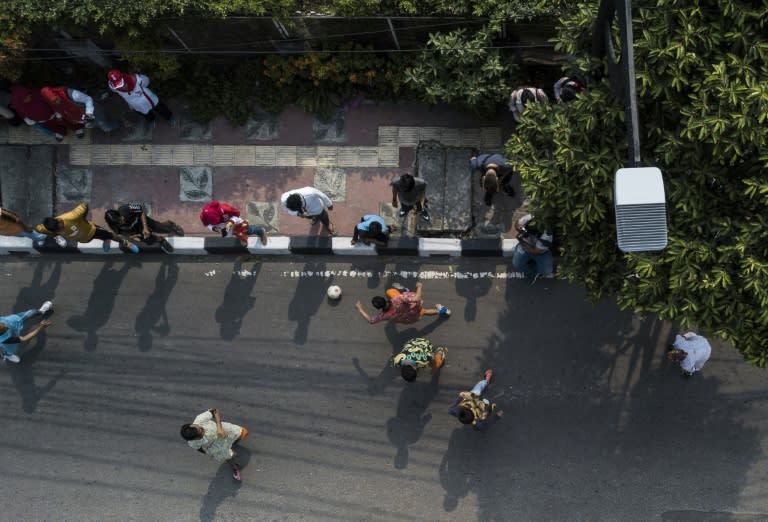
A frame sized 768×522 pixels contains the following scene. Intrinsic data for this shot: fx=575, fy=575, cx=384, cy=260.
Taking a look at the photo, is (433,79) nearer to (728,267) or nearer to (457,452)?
(728,267)

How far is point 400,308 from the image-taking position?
830 centimetres

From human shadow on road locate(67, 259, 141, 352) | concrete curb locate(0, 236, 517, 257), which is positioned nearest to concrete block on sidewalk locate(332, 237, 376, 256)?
concrete curb locate(0, 236, 517, 257)

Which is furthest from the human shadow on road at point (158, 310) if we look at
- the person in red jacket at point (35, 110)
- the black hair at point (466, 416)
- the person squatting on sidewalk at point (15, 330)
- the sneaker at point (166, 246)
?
the black hair at point (466, 416)

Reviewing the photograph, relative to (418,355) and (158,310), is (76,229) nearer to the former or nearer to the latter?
(158,310)

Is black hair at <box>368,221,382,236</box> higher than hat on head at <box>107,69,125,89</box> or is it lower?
lower

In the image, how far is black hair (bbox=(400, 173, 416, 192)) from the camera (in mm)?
8117

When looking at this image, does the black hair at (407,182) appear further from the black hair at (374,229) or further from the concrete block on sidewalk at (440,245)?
the concrete block on sidewalk at (440,245)

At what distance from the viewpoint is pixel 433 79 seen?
8.88m

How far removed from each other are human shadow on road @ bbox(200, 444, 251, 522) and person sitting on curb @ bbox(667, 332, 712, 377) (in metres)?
6.54

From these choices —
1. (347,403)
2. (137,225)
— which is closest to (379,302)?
(347,403)

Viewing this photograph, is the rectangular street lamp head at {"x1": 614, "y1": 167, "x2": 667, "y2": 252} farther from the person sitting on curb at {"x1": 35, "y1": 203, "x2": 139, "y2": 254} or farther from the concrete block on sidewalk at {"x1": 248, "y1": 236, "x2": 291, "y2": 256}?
the person sitting on curb at {"x1": 35, "y1": 203, "x2": 139, "y2": 254}

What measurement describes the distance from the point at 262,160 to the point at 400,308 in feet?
12.5

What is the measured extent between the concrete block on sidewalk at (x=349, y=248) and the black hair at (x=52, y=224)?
402 centimetres

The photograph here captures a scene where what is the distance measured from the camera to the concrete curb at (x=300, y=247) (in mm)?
9281
